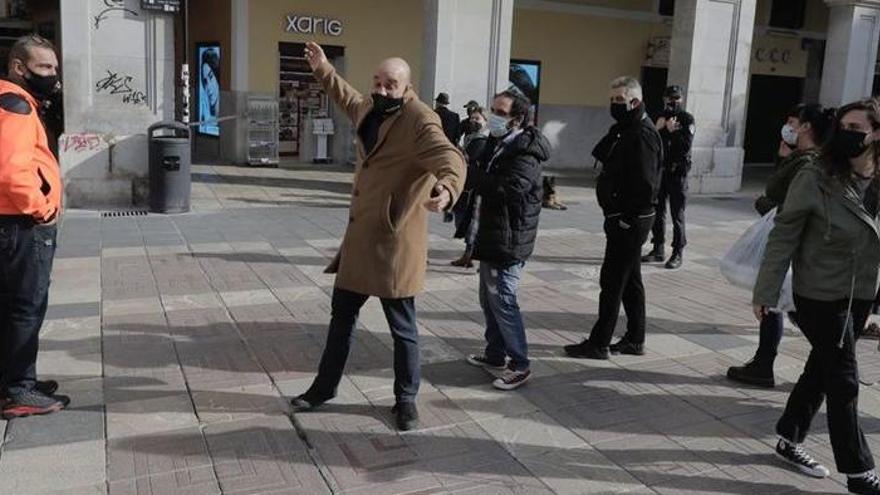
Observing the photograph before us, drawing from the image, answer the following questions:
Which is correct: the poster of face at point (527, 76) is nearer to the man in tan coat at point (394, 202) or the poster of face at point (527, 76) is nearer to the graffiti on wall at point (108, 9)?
the graffiti on wall at point (108, 9)

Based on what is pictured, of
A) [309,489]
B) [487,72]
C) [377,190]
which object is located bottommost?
[309,489]

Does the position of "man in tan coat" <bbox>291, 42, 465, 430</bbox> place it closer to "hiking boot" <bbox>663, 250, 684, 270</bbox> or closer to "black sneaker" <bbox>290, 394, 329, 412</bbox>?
"black sneaker" <bbox>290, 394, 329, 412</bbox>

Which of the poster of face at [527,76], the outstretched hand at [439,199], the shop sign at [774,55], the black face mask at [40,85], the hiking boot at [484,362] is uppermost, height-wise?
the shop sign at [774,55]

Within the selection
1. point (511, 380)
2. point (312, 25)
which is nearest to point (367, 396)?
point (511, 380)

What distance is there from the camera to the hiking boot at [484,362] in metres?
5.19

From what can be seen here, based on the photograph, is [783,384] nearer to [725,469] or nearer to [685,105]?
[725,469]

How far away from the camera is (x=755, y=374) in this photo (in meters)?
5.20

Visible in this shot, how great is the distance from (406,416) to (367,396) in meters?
0.49

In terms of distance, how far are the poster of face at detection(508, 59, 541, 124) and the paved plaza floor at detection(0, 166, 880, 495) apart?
11890 mm

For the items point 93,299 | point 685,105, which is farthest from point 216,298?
point 685,105

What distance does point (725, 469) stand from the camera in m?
3.99

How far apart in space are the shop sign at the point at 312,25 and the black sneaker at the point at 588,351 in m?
A: 13.4

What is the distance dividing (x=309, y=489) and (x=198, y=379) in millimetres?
1573

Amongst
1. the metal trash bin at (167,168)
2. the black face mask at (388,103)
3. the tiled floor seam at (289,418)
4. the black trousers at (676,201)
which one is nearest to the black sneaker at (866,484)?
the tiled floor seam at (289,418)
